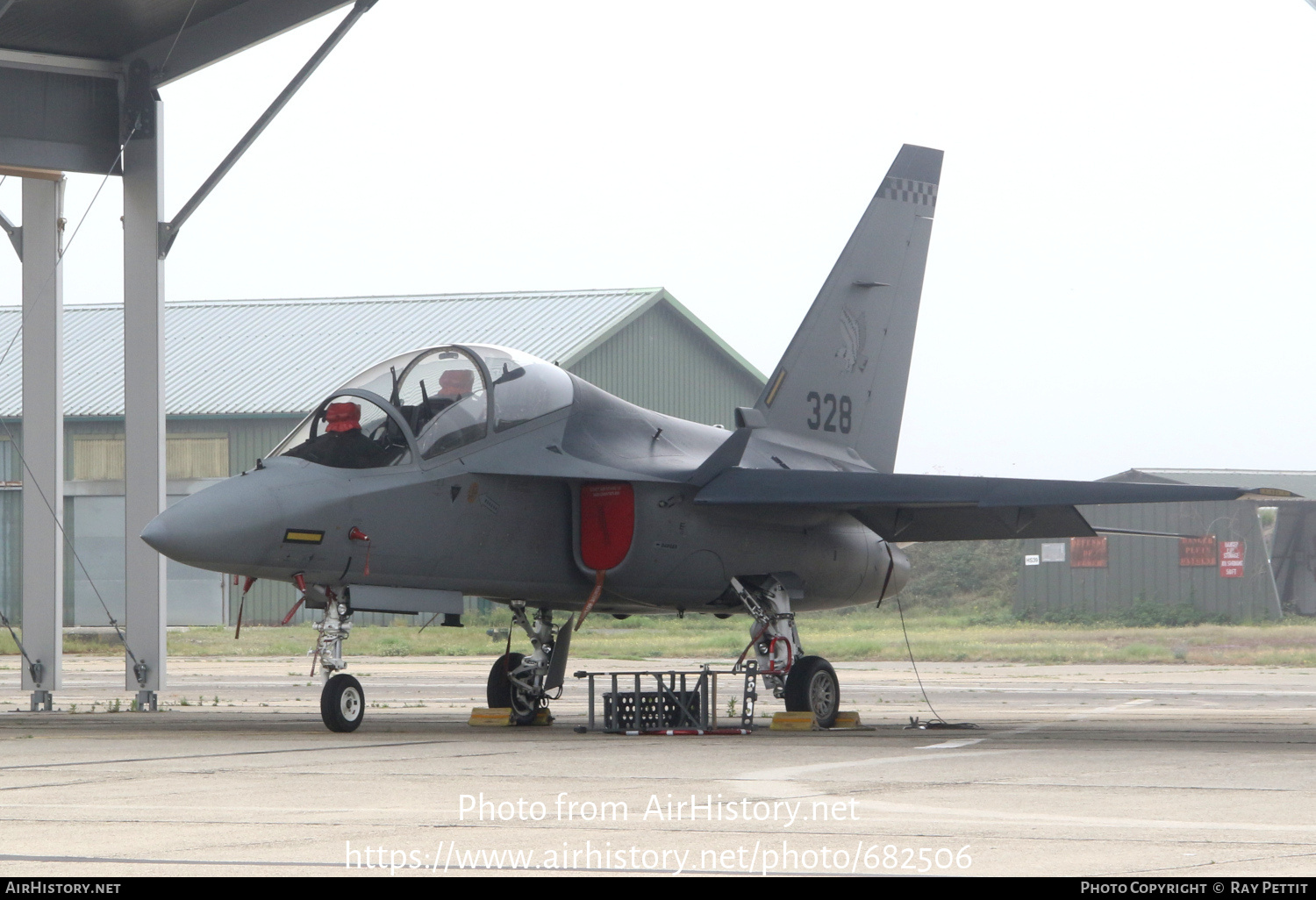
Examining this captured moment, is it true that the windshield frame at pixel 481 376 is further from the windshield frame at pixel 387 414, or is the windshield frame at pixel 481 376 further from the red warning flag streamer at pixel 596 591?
the red warning flag streamer at pixel 596 591

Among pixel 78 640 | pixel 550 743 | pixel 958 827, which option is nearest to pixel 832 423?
pixel 550 743

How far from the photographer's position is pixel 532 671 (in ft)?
41.5

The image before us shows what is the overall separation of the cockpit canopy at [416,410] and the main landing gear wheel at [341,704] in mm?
1463

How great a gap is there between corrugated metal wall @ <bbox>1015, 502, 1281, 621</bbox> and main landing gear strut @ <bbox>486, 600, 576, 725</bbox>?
23.0 metres

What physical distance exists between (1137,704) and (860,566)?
394 cm

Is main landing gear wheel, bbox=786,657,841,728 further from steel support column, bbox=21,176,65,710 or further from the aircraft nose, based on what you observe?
steel support column, bbox=21,176,65,710

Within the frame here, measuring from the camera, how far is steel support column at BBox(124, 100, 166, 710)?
1524 cm

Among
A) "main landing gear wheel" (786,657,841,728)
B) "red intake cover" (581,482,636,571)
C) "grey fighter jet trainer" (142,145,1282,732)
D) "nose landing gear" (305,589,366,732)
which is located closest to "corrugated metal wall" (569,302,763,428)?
"grey fighter jet trainer" (142,145,1282,732)

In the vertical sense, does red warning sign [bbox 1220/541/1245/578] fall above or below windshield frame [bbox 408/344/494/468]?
below

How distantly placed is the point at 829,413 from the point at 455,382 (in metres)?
4.61

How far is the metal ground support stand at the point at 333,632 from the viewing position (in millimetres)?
10609

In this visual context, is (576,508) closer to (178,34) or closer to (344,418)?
(344,418)

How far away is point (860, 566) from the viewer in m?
13.8

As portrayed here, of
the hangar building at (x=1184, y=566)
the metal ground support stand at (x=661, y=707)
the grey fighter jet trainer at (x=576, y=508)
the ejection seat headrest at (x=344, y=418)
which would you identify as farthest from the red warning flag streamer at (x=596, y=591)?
the hangar building at (x=1184, y=566)
